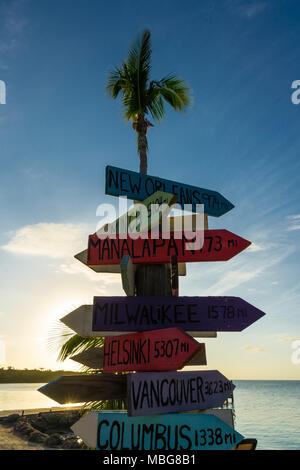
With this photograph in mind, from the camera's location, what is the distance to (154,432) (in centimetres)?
230

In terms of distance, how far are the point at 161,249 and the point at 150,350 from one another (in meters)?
0.95

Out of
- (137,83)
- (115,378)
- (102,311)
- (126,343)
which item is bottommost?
(115,378)

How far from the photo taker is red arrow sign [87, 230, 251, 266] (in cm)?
301

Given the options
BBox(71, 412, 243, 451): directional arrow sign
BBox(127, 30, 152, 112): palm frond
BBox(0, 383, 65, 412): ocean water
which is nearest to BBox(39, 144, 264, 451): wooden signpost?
BBox(71, 412, 243, 451): directional arrow sign

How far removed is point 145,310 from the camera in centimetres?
271

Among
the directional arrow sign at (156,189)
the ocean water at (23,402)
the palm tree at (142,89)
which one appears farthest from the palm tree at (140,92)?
the ocean water at (23,402)

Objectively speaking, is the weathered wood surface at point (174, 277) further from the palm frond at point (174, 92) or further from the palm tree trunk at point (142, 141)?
the palm frond at point (174, 92)

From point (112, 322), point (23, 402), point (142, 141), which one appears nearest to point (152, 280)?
point (112, 322)

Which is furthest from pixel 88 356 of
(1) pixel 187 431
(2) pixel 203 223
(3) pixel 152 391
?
(2) pixel 203 223

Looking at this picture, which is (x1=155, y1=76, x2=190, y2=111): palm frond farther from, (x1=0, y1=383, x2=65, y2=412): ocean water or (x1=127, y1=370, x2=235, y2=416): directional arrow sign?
(x1=0, y1=383, x2=65, y2=412): ocean water

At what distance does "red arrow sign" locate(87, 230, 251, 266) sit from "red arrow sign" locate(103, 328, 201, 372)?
737mm

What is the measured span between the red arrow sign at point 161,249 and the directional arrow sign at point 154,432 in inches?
51.3

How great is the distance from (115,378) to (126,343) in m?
0.30

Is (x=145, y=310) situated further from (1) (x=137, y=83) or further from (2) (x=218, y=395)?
(1) (x=137, y=83)
